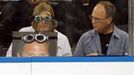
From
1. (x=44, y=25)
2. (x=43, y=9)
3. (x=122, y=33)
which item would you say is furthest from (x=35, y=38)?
(x=122, y=33)

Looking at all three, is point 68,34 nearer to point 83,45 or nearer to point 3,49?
point 83,45

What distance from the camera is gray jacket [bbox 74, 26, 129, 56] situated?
5.50m

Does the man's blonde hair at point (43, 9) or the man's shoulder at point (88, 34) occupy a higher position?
the man's blonde hair at point (43, 9)

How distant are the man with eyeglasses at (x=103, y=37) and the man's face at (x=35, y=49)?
30cm

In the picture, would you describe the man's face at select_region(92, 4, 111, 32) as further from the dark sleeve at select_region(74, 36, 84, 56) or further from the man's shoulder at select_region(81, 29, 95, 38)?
the dark sleeve at select_region(74, 36, 84, 56)

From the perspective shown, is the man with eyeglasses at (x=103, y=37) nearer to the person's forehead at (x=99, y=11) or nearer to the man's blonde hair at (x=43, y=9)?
the person's forehead at (x=99, y=11)

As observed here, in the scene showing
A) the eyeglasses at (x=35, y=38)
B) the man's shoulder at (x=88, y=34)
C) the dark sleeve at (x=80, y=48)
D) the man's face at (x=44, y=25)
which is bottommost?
the dark sleeve at (x=80, y=48)

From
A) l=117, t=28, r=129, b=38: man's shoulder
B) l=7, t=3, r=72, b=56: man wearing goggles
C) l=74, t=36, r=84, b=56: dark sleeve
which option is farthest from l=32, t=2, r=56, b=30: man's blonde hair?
l=117, t=28, r=129, b=38: man's shoulder

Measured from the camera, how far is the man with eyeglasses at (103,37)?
5520mm

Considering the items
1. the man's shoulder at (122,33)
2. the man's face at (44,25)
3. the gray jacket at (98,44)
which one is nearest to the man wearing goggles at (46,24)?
the man's face at (44,25)

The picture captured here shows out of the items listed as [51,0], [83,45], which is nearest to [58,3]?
[51,0]

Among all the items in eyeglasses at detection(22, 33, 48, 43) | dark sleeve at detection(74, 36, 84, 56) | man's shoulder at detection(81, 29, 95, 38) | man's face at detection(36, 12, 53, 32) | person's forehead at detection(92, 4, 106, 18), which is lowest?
dark sleeve at detection(74, 36, 84, 56)

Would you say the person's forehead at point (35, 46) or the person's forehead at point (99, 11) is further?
the person's forehead at point (99, 11)
